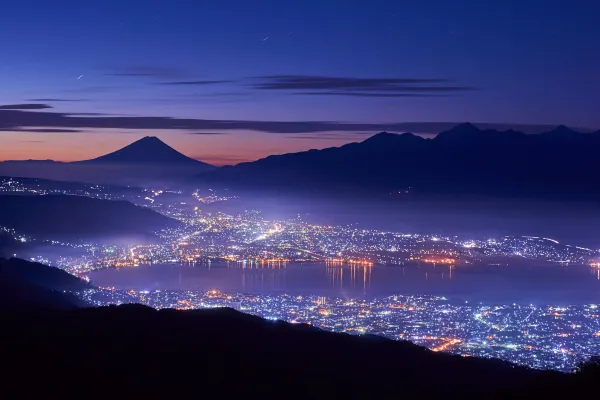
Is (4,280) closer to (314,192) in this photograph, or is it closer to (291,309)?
(291,309)

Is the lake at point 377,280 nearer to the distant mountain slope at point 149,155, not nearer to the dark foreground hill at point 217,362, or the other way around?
the dark foreground hill at point 217,362

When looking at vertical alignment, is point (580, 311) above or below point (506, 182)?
below

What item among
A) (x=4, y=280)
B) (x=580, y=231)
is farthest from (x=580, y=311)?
(x=580, y=231)

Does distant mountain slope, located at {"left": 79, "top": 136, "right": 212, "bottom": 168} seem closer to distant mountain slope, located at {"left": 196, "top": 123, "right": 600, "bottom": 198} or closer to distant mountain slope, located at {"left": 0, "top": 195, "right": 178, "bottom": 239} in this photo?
distant mountain slope, located at {"left": 196, "top": 123, "right": 600, "bottom": 198}

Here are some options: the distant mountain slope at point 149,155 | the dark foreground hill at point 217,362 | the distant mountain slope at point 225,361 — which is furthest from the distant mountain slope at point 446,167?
the distant mountain slope at point 225,361

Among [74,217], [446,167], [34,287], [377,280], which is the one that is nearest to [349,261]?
[377,280]

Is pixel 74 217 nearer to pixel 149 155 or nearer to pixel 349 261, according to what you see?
pixel 349 261

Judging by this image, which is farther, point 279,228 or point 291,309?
point 279,228
